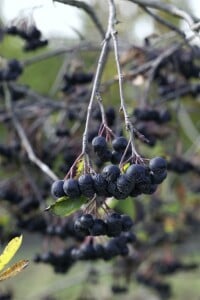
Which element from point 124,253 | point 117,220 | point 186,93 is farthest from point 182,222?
Result: point 117,220

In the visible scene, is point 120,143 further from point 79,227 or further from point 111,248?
A: point 111,248

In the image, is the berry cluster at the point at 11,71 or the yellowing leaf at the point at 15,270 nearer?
the yellowing leaf at the point at 15,270

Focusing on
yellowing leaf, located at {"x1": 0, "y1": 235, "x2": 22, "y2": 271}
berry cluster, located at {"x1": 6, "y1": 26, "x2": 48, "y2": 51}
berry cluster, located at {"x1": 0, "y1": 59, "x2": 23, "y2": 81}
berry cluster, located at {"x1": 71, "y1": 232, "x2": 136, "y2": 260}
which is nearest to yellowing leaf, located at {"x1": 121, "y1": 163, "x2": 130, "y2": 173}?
yellowing leaf, located at {"x1": 0, "y1": 235, "x2": 22, "y2": 271}

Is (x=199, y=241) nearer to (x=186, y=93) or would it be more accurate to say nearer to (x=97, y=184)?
(x=186, y=93)

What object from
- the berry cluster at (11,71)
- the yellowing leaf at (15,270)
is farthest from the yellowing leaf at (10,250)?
the berry cluster at (11,71)

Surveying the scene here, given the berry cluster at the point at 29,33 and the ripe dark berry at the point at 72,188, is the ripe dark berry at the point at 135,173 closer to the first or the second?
the ripe dark berry at the point at 72,188

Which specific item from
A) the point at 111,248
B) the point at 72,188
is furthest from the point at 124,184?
the point at 111,248

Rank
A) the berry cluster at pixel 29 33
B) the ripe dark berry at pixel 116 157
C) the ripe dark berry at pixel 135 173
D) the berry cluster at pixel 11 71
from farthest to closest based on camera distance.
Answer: the berry cluster at pixel 11 71 < the berry cluster at pixel 29 33 < the ripe dark berry at pixel 116 157 < the ripe dark berry at pixel 135 173
